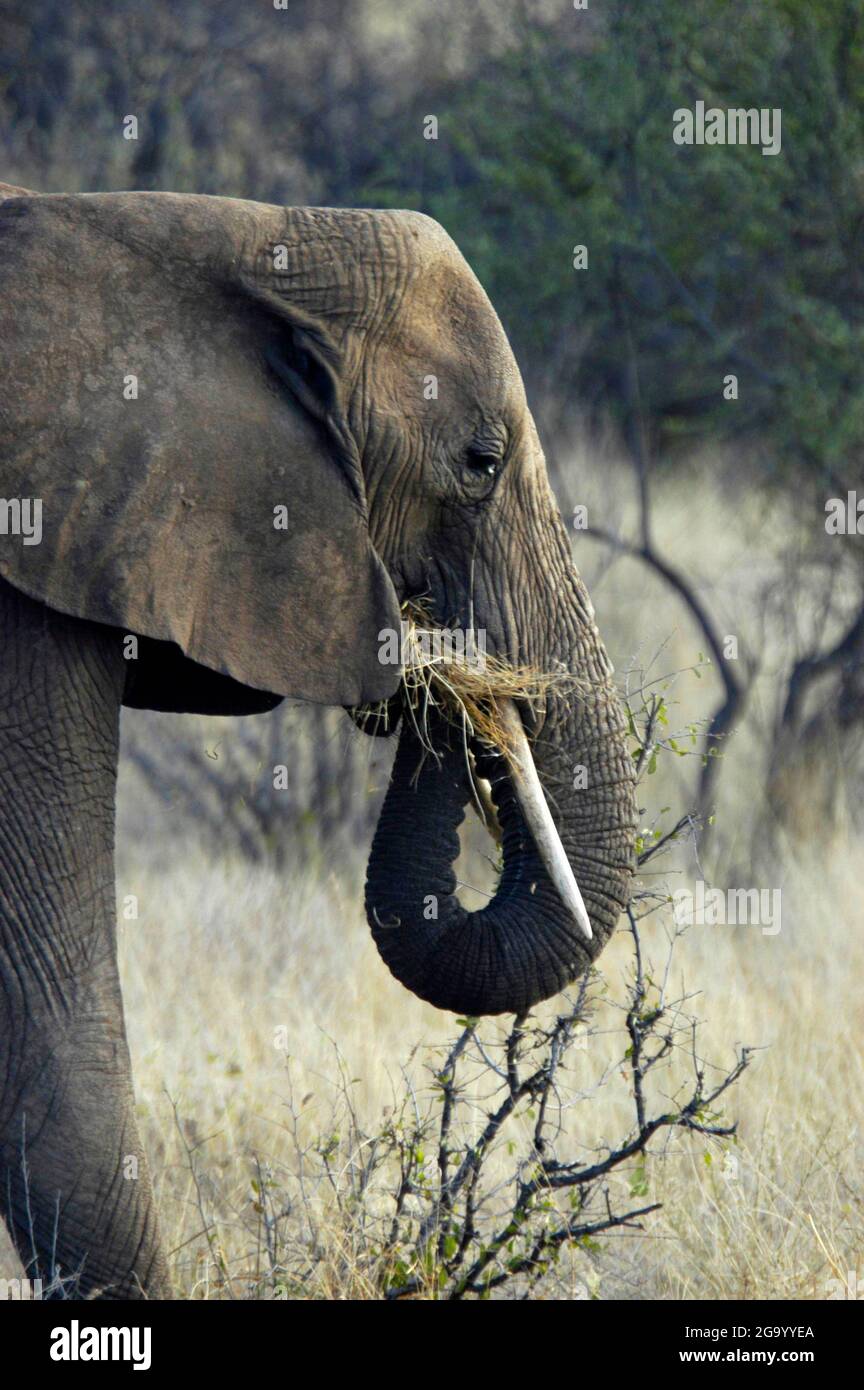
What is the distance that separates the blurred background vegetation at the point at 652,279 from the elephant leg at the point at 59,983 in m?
3.38

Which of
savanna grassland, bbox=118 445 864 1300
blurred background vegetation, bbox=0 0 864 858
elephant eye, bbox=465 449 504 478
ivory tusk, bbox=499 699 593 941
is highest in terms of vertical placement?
blurred background vegetation, bbox=0 0 864 858

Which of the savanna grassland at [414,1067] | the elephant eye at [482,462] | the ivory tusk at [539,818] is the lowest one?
the savanna grassland at [414,1067]

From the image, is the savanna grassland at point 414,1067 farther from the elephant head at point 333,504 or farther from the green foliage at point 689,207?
the green foliage at point 689,207

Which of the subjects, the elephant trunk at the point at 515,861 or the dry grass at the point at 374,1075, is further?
the dry grass at the point at 374,1075

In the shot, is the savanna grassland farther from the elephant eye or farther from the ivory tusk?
the elephant eye

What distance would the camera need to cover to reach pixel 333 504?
3326mm

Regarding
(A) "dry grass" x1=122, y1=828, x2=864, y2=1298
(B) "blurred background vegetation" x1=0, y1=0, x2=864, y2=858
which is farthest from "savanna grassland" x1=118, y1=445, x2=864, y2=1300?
(B) "blurred background vegetation" x1=0, y1=0, x2=864, y2=858

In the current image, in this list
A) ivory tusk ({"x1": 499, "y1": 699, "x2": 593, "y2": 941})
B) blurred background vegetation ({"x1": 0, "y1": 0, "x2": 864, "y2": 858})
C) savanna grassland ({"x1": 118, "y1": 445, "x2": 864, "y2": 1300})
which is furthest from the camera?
blurred background vegetation ({"x1": 0, "y1": 0, "x2": 864, "y2": 858})

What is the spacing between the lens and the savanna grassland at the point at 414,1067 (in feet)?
12.9

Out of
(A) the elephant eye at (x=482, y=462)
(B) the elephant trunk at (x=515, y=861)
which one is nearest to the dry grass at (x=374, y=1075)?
(B) the elephant trunk at (x=515, y=861)

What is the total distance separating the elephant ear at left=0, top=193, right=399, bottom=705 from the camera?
3143 millimetres

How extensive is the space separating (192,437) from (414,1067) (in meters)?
2.51

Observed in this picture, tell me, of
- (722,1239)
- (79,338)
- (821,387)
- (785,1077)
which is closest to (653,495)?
(821,387)

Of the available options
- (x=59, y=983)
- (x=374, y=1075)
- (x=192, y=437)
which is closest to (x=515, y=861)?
(x=59, y=983)
